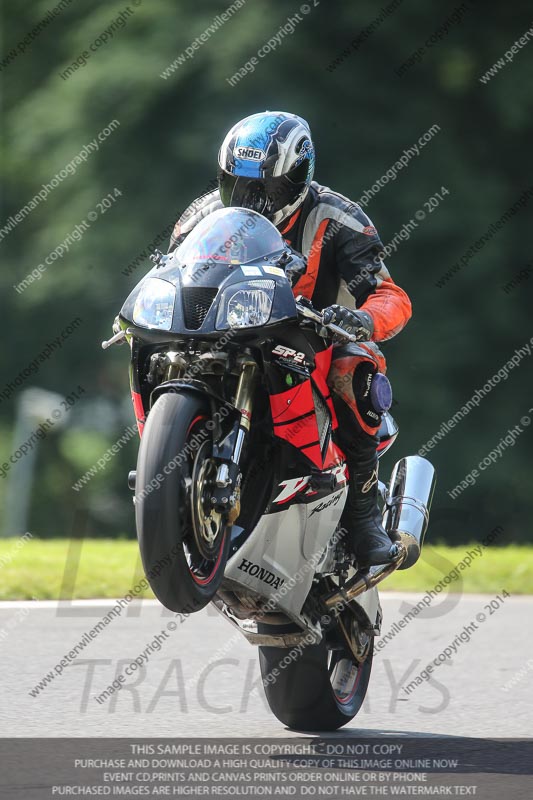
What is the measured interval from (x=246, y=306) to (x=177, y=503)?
2.32ft

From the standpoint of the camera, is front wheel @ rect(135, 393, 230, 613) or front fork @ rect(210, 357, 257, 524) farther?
front fork @ rect(210, 357, 257, 524)

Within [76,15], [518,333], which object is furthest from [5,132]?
[518,333]

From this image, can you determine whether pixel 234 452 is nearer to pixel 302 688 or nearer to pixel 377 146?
pixel 302 688

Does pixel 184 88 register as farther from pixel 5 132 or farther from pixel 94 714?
pixel 94 714

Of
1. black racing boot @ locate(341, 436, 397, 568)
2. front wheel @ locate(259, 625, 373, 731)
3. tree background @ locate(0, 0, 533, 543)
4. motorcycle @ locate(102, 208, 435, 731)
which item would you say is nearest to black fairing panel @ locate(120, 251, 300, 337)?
motorcycle @ locate(102, 208, 435, 731)

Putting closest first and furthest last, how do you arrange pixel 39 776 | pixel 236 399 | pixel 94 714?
1. pixel 39 776
2. pixel 236 399
3. pixel 94 714

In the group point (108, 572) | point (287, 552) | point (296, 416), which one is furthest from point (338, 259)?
point (108, 572)

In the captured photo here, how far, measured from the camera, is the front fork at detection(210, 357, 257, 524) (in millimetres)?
4367

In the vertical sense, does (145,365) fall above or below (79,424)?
above

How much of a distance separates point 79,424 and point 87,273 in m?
4.40

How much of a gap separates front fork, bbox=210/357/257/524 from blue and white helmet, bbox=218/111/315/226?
2.63 feet

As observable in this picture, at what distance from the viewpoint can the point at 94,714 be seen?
535cm

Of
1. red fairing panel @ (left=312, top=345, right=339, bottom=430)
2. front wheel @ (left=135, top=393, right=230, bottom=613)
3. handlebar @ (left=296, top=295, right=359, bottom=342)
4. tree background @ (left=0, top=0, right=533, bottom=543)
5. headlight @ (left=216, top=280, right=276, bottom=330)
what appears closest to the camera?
front wheel @ (left=135, top=393, right=230, bottom=613)

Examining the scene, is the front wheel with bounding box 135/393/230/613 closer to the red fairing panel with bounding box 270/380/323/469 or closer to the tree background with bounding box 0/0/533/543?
the red fairing panel with bounding box 270/380/323/469
